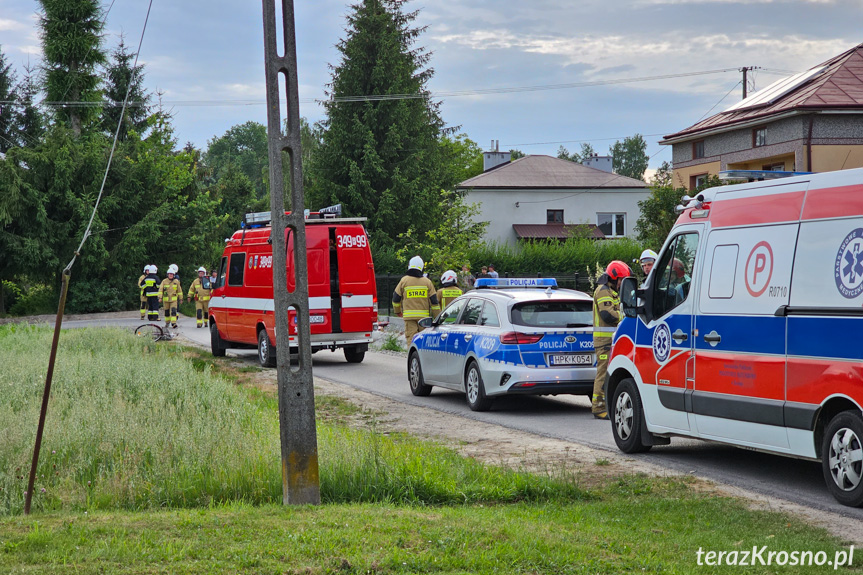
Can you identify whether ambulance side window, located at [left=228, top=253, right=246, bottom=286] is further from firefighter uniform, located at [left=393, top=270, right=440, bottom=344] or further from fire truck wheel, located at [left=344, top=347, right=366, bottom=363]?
firefighter uniform, located at [left=393, top=270, right=440, bottom=344]

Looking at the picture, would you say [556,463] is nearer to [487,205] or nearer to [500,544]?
[500,544]

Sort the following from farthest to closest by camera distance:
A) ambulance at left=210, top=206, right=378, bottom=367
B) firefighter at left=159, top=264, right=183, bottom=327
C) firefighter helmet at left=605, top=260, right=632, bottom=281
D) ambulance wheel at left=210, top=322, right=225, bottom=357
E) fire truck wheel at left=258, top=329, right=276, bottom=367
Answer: firefighter at left=159, top=264, right=183, bottom=327, ambulance wheel at left=210, top=322, right=225, bottom=357, fire truck wheel at left=258, top=329, right=276, bottom=367, ambulance at left=210, top=206, right=378, bottom=367, firefighter helmet at left=605, top=260, right=632, bottom=281

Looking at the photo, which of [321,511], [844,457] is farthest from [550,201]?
[321,511]

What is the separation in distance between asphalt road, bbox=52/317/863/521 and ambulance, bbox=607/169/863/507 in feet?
1.06

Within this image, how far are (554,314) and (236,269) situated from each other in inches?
375

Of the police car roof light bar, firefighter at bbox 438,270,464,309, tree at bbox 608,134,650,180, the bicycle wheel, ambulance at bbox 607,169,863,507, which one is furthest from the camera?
tree at bbox 608,134,650,180

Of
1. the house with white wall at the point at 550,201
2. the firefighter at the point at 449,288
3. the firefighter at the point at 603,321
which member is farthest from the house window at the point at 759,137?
the firefighter at the point at 603,321

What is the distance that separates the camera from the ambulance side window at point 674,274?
8656mm

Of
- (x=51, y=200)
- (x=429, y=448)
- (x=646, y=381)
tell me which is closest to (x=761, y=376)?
(x=646, y=381)

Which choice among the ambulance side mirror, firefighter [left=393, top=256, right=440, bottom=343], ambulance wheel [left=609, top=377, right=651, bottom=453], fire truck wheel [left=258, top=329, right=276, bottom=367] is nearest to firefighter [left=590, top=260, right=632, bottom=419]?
ambulance wheel [left=609, top=377, right=651, bottom=453]

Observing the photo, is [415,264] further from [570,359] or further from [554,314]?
[570,359]

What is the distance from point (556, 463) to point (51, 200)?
127ft

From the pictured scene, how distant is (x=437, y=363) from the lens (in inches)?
536

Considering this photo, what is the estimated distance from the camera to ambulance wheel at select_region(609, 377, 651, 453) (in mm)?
9250
